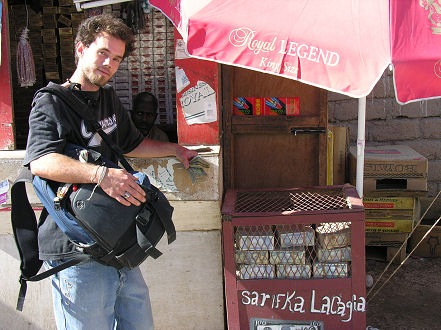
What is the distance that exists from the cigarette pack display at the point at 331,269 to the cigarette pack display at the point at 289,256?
10 centimetres

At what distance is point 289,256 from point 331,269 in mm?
263

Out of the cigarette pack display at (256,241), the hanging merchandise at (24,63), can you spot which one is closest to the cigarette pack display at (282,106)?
the cigarette pack display at (256,241)

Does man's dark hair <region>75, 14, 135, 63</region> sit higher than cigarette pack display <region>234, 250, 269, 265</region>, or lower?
higher

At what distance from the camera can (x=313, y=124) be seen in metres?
3.56

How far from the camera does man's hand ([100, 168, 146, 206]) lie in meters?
1.95

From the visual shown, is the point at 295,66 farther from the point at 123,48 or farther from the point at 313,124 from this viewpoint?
the point at 313,124

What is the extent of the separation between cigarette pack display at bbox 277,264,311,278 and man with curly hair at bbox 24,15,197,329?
2.95 ft

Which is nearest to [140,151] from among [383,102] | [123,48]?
[123,48]

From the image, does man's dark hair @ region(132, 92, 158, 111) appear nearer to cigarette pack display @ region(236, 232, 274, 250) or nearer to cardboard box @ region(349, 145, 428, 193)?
cigarette pack display @ region(236, 232, 274, 250)

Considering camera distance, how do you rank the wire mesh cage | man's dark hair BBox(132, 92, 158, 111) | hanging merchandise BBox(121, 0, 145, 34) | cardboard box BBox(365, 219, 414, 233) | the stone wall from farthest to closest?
the stone wall
cardboard box BBox(365, 219, 414, 233)
man's dark hair BBox(132, 92, 158, 111)
hanging merchandise BBox(121, 0, 145, 34)
the wire mesh cage

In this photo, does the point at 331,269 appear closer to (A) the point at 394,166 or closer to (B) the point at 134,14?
(A) the point at 394,166

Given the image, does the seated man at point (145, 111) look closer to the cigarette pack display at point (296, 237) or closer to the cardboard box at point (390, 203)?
the cigarette pack display at point (296, 237)

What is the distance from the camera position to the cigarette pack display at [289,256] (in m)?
2.90

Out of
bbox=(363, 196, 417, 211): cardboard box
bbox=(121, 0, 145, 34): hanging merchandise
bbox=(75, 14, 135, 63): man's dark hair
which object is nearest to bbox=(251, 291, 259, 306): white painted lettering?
bbox=(75, 14, 135, 63): man's dark hair
